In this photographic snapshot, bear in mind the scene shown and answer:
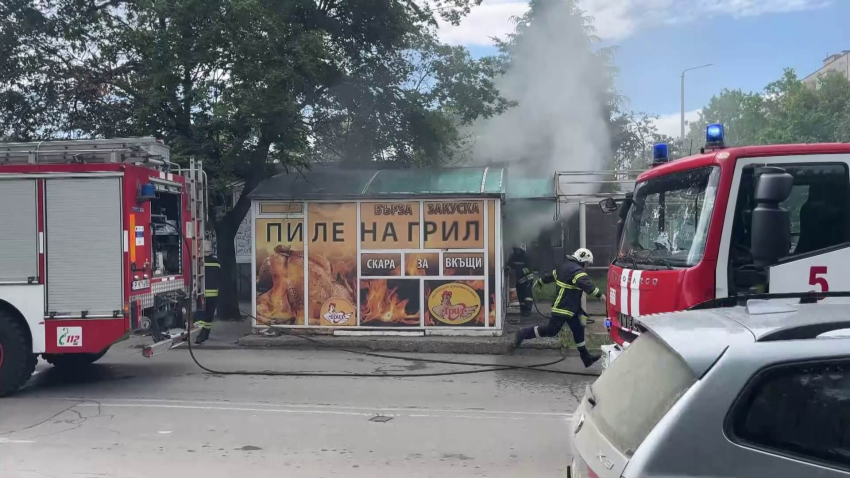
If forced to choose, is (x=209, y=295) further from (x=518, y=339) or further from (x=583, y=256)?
(x=583, y=256)

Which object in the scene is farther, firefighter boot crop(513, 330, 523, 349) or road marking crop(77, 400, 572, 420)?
firefighter boot crop(513, 330, 523, 349)

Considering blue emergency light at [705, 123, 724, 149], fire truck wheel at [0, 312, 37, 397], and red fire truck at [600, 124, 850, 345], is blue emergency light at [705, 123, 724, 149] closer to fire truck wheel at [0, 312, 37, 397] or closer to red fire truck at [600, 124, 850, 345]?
red fire truck at [600, 124, 850, 345]

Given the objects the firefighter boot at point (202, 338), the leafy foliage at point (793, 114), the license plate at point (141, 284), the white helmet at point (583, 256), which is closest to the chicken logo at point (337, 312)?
the firefighter boot at point (202, 338)

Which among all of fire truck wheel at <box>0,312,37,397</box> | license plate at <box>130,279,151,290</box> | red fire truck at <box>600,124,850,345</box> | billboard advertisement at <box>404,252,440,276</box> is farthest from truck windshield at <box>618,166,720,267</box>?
fire truck wheel at <box>0,312,37,397</box>

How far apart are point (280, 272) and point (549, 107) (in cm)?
1345

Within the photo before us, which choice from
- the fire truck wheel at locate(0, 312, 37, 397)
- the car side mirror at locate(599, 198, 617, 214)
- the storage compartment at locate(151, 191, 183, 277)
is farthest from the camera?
the storage compartment at locate(151, 191, 183, 277)

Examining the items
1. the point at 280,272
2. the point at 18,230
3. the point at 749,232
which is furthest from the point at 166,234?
the point at 749,232

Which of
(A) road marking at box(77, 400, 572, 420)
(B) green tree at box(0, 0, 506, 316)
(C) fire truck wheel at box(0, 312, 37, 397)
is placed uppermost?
(B) green tree at box(0, 0, 506, 316)

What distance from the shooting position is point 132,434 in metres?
6.40

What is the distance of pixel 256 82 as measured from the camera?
10.9 meters

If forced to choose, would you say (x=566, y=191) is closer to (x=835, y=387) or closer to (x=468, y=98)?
(x=468, y=98)

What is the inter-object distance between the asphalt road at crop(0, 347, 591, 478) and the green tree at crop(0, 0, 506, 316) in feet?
13.1

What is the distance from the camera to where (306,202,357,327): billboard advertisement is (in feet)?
37.9

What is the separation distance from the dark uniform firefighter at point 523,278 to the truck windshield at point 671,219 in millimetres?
7248
